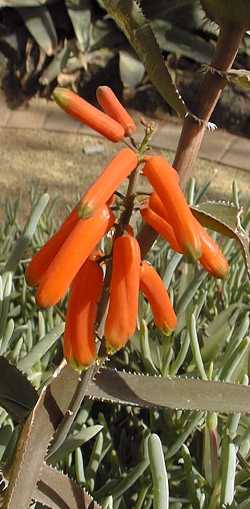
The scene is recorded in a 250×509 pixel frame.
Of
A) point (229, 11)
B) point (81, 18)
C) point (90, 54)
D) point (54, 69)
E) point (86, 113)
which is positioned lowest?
point (86, 113)

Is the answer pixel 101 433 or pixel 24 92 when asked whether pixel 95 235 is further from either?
pixel 24 92

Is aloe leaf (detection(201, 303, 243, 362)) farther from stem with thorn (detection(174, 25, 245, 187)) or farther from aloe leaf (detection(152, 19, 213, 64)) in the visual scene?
aloe leaf (detection(152, 19, 213, 64))

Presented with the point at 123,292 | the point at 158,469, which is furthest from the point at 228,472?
the point at 123,292

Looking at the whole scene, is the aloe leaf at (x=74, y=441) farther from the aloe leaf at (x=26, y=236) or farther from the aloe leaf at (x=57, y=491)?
the aloe leaf at (x=26, y=236)

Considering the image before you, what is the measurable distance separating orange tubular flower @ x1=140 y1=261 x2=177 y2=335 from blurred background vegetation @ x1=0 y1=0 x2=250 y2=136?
2.68 metres

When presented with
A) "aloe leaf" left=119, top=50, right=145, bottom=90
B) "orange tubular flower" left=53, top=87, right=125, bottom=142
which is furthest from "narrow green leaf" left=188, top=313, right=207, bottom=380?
"aloe leaf" left=119, top=50, right=145, bottom=90

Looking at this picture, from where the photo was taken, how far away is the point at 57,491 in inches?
38.1

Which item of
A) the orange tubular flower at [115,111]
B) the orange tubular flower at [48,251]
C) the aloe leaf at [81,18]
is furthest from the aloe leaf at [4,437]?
the aloe leaf at [81,18]

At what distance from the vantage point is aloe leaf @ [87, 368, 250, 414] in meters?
0.93

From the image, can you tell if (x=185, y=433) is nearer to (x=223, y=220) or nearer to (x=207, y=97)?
(x=223, y=220)

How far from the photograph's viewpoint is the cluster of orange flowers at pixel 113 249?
0.74 meters

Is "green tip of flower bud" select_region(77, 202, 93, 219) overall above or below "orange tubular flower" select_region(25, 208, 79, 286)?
above

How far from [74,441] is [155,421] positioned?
0.69 feet

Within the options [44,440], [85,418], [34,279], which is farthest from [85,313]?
[85,418]
